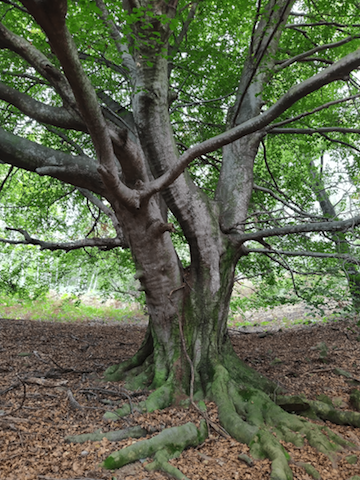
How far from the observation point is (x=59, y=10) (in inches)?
70.3

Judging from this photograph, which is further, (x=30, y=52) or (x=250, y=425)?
(x=250, y=425)

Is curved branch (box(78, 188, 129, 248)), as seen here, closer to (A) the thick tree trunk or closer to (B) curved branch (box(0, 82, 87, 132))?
(A) the thick tree trunk

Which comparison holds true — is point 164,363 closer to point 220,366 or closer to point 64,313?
point 220,366

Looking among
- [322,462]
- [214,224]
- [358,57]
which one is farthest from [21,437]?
[358,57]

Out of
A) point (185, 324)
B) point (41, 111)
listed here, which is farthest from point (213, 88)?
point (185, 324)

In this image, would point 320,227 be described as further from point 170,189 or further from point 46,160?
point 46,160

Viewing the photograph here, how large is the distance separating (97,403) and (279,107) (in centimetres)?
370

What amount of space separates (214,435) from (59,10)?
362 cm

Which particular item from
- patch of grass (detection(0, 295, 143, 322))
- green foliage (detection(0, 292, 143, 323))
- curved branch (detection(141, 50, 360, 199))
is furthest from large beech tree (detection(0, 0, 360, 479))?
patch of grass (detection(0, 295, 143, 322))

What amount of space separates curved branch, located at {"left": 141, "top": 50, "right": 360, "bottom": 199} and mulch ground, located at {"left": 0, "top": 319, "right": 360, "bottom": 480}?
95.7 inches

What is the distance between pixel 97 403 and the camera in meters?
3.79

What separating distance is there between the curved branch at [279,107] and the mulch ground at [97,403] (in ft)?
7.98

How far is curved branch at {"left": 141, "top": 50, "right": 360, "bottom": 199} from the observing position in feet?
8.39

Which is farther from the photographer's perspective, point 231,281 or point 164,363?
point 231,281
